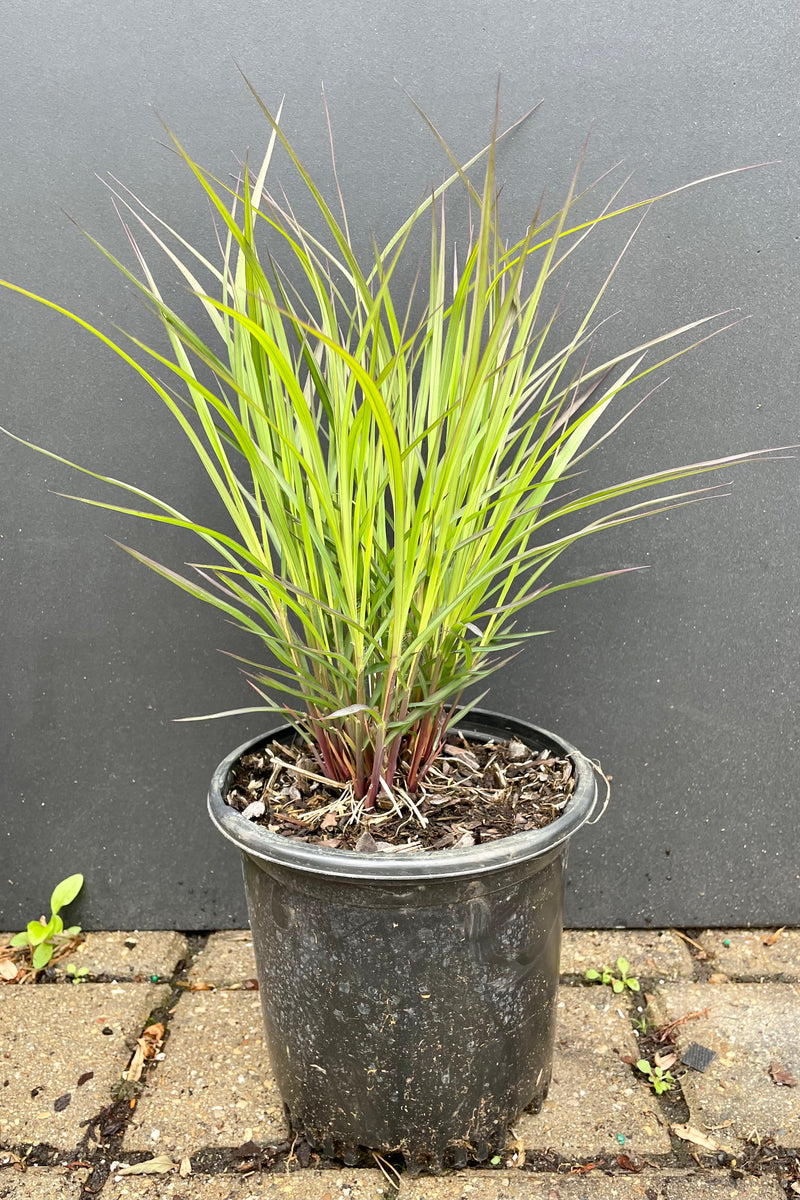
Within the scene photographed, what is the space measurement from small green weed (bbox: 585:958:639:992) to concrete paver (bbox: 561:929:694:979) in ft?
0.06

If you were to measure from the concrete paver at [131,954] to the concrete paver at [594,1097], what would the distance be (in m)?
0.61

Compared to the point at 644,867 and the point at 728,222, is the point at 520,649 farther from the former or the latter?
the point at 728,222

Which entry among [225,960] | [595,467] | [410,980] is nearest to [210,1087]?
[225,960]

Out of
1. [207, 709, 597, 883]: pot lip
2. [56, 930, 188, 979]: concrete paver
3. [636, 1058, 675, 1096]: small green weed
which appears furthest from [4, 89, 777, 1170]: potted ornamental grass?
[56, 930, 188, 979]: concrete paver

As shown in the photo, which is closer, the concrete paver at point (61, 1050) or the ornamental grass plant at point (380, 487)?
the ornamental grass plant at point (380, 487)

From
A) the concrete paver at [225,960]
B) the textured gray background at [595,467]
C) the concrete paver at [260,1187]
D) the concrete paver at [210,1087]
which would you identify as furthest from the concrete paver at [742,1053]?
the concrete paver at [225,960]

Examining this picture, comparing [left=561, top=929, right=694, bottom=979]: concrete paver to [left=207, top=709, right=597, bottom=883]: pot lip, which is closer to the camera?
[left=207, top=709, right=597, bottom=883]: pot lip

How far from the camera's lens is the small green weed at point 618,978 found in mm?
A: 1228

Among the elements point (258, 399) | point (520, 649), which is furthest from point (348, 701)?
point (520, 649)

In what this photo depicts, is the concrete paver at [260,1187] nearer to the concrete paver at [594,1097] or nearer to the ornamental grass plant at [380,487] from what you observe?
the concrete paver at [594,1097]

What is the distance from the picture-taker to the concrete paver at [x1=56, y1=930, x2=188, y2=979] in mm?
1292

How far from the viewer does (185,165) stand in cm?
121

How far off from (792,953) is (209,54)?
64.5 inches

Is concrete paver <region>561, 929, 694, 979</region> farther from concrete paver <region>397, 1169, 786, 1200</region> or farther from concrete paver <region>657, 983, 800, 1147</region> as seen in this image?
concrete paver <region>397, 1169, 786, 1200</region>
